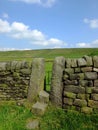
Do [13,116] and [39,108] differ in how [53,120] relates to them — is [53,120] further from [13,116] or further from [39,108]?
[13,116]

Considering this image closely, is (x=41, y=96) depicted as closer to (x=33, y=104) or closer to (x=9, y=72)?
(x=33, y=104)

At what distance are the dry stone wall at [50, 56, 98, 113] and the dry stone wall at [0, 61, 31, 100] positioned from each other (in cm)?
137

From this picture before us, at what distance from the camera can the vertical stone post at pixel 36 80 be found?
9.31 m

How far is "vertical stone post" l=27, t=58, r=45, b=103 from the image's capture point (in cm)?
931

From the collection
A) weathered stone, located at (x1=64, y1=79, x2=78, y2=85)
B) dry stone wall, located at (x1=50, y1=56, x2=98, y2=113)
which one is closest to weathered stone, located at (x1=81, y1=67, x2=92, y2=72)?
dry stone wall, located at (x1=50, y1=56, x2=98, y2=113)

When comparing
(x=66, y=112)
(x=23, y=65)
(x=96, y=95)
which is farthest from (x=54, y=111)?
(x=23, y=65)

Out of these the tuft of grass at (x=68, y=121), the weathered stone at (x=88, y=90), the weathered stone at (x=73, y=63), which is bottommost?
the tuft of grass at (x=68, y=121)

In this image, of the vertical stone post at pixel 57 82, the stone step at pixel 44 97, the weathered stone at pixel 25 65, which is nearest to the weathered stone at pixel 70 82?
the vertical stone post at pixel 57 82

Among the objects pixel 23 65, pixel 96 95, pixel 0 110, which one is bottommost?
pixel 0 110

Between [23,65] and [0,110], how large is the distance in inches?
69.0

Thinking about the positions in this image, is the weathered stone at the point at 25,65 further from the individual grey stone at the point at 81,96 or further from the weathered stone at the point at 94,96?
the weathered stone at the point at 94,96

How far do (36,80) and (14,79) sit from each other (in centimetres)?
100

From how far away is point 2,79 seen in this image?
10.2 metres

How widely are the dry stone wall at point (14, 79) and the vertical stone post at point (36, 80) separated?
215 mm
